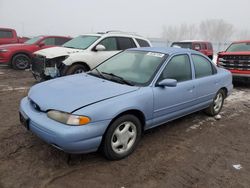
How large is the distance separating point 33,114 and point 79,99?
663mm

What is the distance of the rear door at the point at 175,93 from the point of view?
377 centimetres

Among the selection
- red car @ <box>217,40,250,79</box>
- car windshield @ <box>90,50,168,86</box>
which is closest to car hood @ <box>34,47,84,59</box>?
car windshield @ <box>90,50,168,86</box>

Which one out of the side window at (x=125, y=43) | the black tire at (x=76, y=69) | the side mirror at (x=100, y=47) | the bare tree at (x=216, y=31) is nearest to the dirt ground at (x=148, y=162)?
the black tire at (x=76, y=69)

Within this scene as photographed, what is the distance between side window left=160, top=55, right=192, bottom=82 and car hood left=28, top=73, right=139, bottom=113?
0.79 m

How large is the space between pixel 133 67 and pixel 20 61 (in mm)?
7970

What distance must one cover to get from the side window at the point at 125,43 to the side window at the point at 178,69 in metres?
3.99

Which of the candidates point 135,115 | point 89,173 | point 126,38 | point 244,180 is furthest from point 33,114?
point 126,38

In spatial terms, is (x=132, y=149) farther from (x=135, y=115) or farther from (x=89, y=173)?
(x=89, y=173)

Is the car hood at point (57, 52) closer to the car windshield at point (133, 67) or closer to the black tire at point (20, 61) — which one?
the car windshield at point (133, 67)

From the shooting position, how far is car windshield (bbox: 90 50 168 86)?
3.82 metres

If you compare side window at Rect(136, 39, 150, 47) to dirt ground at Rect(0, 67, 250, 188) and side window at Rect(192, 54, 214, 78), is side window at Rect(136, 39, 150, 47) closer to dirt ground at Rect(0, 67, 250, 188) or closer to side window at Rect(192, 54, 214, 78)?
side window at Rect(192, 54, 214, 78)

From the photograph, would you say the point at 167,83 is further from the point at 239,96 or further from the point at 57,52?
the point at 239,96

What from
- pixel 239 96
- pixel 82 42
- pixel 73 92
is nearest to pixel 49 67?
pixel 82 42

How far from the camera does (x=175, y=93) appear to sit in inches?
158
